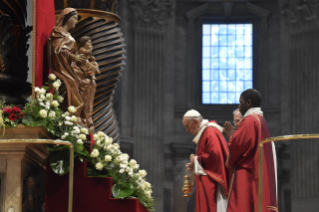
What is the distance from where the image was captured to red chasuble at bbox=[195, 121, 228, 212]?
7781mm

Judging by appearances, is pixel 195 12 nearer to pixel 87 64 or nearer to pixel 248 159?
pixel 87 64

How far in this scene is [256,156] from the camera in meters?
6.81

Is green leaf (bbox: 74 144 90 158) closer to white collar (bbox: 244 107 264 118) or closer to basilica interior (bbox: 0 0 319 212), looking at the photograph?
white collar (bbox: 244 107 264 118)

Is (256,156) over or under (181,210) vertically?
over

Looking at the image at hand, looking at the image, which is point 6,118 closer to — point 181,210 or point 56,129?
point 56,129

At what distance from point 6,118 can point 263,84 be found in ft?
40.5

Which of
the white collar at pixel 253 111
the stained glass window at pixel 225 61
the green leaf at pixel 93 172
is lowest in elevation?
the green leaf at pixel 93 172

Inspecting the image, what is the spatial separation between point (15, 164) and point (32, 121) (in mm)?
387

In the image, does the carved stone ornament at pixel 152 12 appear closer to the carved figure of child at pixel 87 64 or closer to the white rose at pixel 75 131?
the carved figure of child at pixel 87 64

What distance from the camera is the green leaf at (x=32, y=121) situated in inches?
210

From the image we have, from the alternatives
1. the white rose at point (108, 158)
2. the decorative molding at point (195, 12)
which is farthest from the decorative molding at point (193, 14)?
the white rose at point (108, 158)

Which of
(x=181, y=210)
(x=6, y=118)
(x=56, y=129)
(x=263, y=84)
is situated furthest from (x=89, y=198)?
(x=263, y=84)

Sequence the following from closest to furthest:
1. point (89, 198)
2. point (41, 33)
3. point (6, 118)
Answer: point (6, 118) < point (89, 198) < point (41, 33)

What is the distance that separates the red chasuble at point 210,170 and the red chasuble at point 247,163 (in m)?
0.79
